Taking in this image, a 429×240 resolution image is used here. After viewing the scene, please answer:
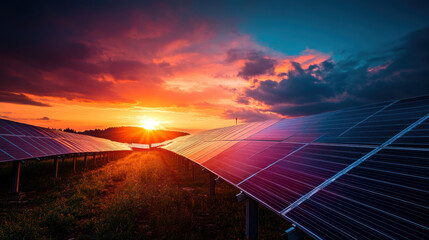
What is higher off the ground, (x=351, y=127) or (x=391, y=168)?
(x=351, y=127)

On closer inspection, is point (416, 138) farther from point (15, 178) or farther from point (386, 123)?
point (15, 178)

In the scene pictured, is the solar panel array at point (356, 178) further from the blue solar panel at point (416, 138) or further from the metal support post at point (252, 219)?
the metal support post at point (252, 219)

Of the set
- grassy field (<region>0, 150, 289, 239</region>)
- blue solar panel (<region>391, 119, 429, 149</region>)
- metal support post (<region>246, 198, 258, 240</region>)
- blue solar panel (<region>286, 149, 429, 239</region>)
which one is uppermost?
blue solar panel (<region>391, 119, 429, 149</region>)

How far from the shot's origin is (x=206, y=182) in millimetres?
18656

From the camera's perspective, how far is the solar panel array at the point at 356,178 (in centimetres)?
278

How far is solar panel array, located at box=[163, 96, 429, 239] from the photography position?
2.78m

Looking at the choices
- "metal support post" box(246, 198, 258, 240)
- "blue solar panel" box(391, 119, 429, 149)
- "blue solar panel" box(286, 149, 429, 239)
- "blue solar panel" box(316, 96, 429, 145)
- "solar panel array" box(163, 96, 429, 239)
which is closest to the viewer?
"blue solar panel" box(286, 149, 429, 239)

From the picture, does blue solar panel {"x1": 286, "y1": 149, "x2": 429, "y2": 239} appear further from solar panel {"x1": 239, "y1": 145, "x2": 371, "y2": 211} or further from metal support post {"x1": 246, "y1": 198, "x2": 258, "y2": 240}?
metal support post {"x1": 246, "y1": 198, "x2": 258, "y2": 240}

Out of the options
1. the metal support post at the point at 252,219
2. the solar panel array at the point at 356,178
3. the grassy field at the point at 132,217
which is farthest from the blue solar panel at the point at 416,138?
the grassy field at the point at 132,217

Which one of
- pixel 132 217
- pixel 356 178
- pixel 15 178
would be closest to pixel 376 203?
pixel 356 178

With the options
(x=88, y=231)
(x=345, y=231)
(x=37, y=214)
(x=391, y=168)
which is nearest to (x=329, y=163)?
(x=391, y=168)

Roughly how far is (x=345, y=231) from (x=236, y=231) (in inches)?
239

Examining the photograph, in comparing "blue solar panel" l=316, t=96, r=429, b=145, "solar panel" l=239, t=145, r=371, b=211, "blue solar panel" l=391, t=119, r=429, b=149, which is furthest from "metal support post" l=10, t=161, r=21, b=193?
"blue solar panel" l=391, t=119, r=429, b=149

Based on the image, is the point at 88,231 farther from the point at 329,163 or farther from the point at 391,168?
the point at 391,168
